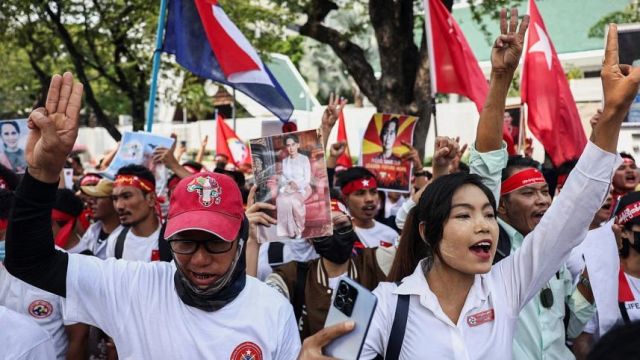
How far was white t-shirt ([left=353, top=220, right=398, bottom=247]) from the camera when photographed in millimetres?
5293

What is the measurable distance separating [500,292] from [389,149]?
4.14 metres

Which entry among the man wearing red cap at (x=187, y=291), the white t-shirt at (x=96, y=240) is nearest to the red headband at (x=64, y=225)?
the white t-shirt at (x=96, y=240)

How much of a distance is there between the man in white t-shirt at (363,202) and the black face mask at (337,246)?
1.30m

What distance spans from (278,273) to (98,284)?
179 centimetres

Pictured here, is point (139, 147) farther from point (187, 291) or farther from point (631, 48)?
→ point (631, 48)

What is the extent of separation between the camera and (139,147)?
6160mm

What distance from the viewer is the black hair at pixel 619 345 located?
108cm

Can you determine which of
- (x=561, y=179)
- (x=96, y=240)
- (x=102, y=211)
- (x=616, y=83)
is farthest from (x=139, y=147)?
(x=616, y=83)

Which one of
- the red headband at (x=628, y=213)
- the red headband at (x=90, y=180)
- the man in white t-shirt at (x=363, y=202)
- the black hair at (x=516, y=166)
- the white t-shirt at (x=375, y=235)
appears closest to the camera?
the red headband at (x=628, y=213)

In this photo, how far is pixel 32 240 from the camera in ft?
6.69

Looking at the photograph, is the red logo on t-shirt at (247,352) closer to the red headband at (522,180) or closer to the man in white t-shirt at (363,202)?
the red headband at (522,180)

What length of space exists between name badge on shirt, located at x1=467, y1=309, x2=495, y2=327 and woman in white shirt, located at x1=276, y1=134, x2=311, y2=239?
1186 mm

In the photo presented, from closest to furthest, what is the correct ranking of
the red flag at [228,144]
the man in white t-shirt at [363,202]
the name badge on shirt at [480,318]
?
1. the name badge on shirt at [480,318]
2. the man in white t-shirt at [363,202]
3. the red flag at [228,144]

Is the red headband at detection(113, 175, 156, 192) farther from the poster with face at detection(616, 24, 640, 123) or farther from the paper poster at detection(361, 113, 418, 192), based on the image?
the poster with face at detection(616, 24, 640, 123)
